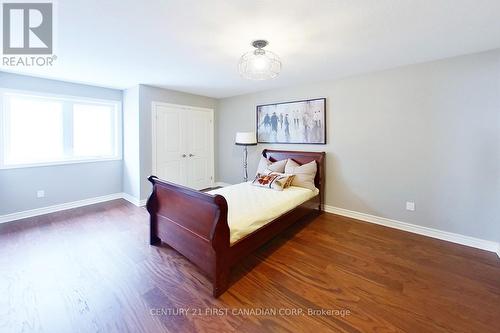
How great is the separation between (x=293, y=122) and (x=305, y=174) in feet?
3.70

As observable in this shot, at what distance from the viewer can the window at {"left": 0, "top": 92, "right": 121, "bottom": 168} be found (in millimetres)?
3495

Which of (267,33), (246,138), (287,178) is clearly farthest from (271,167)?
(267,33)

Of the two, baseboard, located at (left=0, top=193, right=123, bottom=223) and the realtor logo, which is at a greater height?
the realtor logo

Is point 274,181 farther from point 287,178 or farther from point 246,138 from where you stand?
point 246,138

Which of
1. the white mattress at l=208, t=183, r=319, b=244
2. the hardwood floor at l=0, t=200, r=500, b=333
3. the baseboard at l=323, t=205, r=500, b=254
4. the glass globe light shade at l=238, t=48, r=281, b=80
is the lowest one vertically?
the hardwood floor at l=0, t=200, r=500, b=333

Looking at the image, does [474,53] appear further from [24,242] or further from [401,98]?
[24,242]

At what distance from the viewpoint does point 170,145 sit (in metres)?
4.64

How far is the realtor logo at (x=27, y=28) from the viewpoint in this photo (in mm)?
1781

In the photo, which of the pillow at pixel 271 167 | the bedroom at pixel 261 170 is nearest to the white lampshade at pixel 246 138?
the bedroom at pixel 261 170

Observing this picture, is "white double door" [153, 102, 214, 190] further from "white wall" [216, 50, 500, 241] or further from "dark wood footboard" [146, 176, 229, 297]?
"white wall" [216, 50, 500, 241]

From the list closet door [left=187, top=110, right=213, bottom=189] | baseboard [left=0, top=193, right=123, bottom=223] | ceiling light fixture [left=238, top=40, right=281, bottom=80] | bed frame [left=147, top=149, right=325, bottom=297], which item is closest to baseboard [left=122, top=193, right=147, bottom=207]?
baseboard [left=0, top=193, right=123, bottom=223]

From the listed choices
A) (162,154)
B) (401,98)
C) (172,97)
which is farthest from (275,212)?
(172,97)

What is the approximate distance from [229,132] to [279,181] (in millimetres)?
2454

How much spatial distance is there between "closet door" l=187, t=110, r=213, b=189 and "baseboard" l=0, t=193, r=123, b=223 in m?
1.63
